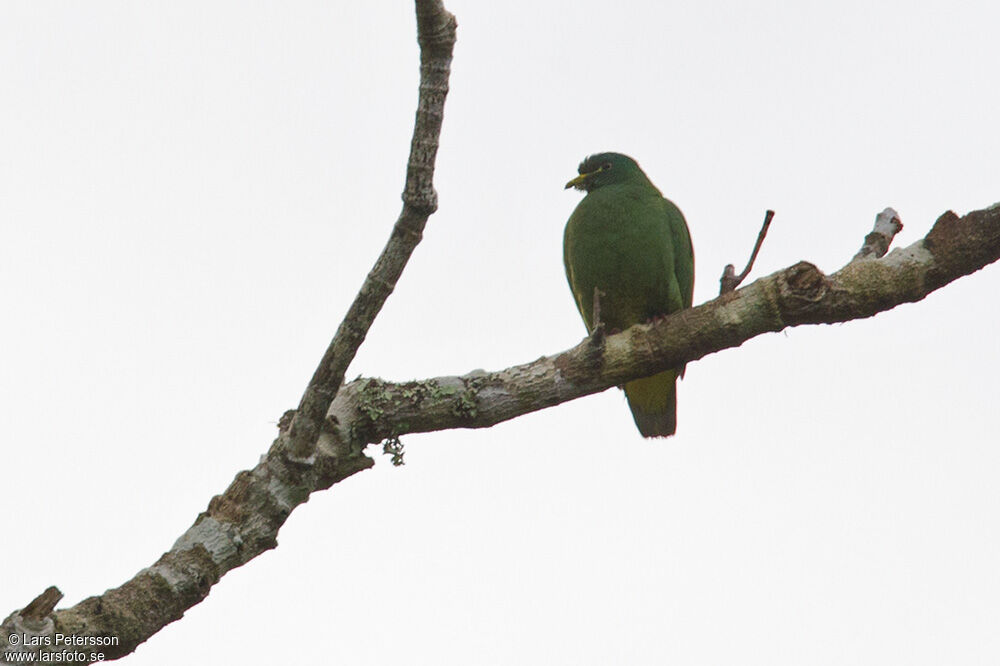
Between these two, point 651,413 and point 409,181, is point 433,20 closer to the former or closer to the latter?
point 409,181

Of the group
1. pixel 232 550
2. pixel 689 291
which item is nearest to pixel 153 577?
pixel 232 550

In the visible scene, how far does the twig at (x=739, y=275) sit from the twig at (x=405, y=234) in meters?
1.32

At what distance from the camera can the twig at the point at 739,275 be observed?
13.5ft

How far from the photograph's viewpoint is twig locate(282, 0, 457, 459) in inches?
125

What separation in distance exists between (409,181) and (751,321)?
134cm

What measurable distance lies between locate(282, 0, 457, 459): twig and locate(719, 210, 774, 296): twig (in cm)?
132

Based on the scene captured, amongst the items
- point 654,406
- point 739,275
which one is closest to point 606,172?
point 654,406

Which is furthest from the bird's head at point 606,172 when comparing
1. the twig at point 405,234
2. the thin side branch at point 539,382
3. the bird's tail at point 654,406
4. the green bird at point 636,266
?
the twig at point 405,234

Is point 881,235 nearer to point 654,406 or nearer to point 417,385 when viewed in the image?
point 417,385

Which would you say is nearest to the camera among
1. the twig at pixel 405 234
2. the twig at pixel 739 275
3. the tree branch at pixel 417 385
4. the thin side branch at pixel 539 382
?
the twig at pixel 405 234

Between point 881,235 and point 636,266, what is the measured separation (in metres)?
1.79

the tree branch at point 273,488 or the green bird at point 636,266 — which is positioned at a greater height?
the green bird at point 636,266

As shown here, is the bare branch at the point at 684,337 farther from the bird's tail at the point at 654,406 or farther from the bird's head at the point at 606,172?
the bird's head at the point at 606,172

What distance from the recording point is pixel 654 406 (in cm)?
604
